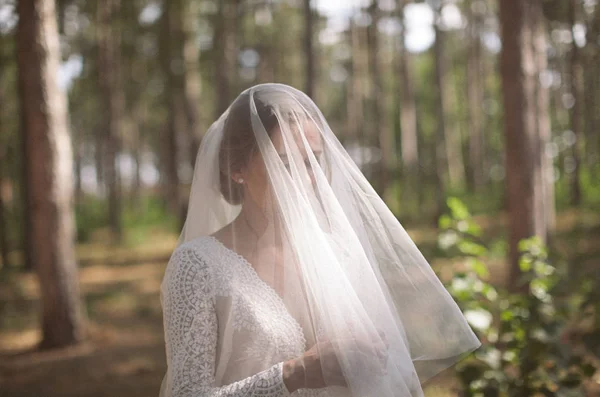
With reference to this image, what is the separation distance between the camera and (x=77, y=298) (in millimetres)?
8141

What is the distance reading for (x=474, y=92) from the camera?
86.2 feet

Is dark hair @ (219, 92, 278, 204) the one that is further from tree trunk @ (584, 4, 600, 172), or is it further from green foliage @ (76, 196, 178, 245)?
tree trunk @ (584, 4, 600, 172)

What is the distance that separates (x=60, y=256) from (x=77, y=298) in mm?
668

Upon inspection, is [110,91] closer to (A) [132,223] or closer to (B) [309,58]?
(B) [309,58]

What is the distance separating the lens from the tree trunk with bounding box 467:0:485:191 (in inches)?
937

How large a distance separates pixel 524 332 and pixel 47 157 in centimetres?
633

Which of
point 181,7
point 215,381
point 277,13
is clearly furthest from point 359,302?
point 277,13

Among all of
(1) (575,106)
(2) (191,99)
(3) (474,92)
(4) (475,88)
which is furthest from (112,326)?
(4) (475,88)

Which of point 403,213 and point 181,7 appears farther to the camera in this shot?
point 403,213

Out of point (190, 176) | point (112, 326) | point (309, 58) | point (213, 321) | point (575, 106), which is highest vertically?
point (309, 58)

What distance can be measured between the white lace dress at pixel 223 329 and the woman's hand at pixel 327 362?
51 millimetres

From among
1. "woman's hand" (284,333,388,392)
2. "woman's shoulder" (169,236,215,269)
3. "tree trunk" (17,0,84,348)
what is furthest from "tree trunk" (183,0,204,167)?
"woman's hand" (284,333,388,392)

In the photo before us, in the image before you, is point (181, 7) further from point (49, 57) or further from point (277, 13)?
point (277, 13)

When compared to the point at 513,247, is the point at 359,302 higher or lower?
higher
